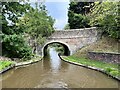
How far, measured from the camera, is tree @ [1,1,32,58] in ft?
70.1

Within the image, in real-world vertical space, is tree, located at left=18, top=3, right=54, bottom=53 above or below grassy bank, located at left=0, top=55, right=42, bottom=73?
above

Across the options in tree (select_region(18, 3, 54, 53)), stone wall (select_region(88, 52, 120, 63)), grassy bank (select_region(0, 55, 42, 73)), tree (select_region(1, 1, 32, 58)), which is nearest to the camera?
grassy bank (select_region(0, 55, 42, 73))

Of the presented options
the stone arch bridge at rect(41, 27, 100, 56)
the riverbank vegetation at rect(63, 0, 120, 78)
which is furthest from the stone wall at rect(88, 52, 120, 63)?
the stone arch bridge at rect(41, 27, 100, 56)

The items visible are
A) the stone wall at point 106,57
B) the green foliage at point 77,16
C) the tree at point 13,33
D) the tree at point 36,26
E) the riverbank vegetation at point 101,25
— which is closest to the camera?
the riverbank vegetation at point 101,25

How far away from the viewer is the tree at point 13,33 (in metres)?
21.4

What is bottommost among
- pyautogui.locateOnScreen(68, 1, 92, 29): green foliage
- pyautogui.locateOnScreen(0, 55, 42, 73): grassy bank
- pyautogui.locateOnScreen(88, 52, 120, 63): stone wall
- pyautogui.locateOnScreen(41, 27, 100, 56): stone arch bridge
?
pyautogui.locateOnScreen(0, 55, 42, 73): grassy bank

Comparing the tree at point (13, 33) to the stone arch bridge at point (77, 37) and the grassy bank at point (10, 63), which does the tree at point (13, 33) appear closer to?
the grassy bank at point (10, 63)

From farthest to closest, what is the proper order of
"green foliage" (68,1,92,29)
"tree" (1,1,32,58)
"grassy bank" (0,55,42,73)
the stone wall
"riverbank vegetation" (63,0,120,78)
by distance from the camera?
"green foliage" (68,1,92,29) → "tree" (1,1,32,58) → the stone wall → "grassy bank" (0,55,42,73) → "riverbank vegetation" (63,0,120,78)

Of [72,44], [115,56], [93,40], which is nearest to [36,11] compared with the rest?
[72,44]

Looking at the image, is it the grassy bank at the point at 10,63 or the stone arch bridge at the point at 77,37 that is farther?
the stone arch bridge at the point at 77,37

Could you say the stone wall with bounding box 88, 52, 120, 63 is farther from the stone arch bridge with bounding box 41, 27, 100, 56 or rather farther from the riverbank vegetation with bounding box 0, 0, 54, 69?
the riverbank vegetation with bounding box 0, 0, 54, 69

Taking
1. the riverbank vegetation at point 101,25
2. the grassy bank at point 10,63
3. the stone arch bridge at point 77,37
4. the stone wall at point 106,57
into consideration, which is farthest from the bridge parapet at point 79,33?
the grassy bank at point 10,63

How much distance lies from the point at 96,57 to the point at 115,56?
3.05 metres

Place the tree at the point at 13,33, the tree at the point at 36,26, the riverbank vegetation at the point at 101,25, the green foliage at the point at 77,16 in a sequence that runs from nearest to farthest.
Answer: the riverbank vegetation at the point at 101,25
the tree at the point at 13,33
the tree at the point at 36,26
the green foliage at the point at 77,16
